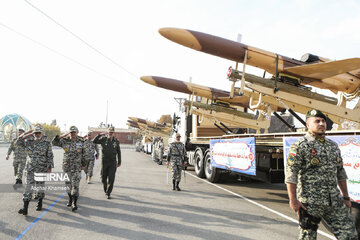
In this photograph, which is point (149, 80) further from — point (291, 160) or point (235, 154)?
point (291, 160)

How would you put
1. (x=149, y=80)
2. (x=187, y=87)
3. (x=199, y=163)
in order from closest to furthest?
1. (x=199, y=163)
2. (x=149, y=80)
3. (x=187, y=87)

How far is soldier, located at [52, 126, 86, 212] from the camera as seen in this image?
5566 mm

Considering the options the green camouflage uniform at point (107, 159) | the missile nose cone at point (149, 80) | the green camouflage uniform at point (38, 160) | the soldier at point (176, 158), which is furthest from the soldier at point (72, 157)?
the missile nose cone at point (149, 80)

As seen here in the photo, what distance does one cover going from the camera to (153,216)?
16.7ft

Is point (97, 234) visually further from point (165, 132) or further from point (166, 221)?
point (165, 132)

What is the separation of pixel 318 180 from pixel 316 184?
0.15ft

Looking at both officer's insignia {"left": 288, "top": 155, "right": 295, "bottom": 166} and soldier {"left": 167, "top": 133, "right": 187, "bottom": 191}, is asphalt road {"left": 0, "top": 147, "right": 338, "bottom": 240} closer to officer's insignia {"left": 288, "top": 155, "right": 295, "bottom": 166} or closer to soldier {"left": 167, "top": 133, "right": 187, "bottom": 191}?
soldier {"left": 167, "top": 133, "right": 187, "bottom": 191}

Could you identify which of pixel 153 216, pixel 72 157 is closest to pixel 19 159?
pixel 72 157

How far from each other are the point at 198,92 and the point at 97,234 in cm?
1063

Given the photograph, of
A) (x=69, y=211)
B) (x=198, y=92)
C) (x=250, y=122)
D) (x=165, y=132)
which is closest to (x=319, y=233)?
(x=69, y=211)

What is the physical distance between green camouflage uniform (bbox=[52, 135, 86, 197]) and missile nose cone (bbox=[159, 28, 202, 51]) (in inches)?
184

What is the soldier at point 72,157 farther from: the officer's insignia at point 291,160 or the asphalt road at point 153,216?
the officer's insignia at point 291,160

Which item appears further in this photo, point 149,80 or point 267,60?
point 149,80

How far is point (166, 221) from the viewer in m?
4.78
